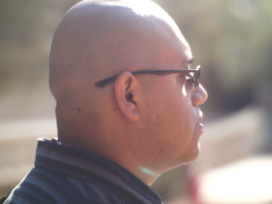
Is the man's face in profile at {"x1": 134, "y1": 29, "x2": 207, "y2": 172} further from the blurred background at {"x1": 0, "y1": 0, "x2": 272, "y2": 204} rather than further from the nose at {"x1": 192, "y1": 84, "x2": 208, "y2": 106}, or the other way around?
the blurred background at {"x1": 0, "y1": 0, "x2": 272, "y2": 204}

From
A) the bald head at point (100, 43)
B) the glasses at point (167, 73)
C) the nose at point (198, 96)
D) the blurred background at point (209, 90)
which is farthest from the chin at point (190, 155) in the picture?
the blurred background at point (209, 90)

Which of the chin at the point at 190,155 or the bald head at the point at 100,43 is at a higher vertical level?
the bald head at the point at 100,43

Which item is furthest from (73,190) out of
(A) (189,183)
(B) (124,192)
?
(A) (189,183)

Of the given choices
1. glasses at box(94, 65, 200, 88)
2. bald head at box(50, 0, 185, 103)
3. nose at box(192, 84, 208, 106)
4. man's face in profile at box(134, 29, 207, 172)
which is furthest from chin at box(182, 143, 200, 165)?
bald head at box(50, 0, 185, 103)

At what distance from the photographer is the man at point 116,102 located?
133 centimetres

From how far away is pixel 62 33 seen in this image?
1532 millimetres

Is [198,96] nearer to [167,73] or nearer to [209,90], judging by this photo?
[167,73]

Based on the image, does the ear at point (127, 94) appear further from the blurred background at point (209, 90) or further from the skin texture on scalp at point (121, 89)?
the blurred background at point (209, 90)

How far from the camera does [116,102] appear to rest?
1.41 m

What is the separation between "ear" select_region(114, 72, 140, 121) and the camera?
1.39 meters

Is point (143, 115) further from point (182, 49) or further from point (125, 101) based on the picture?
point (182, 49)

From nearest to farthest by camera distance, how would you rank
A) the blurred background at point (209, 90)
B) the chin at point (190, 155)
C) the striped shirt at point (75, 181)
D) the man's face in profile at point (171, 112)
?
1. the striped shirt at point (75, 181)
2. the man's face in profile at point (171, 112)
3. the chin at point (190, 155)
4. the blurred background at point (209, 90)

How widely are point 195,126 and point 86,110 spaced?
0.61m

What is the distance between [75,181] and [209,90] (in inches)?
418
